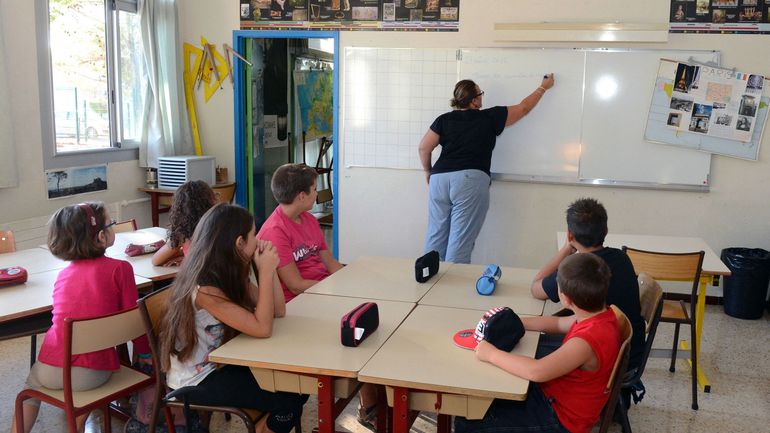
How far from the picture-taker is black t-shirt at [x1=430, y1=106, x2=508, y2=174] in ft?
16.8

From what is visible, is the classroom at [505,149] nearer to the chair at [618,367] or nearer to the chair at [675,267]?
the chair at [675,267]

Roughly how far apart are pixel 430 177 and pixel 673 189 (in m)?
1.77

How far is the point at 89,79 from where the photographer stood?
18.6 feet

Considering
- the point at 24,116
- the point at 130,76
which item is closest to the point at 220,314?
the point at 24,116

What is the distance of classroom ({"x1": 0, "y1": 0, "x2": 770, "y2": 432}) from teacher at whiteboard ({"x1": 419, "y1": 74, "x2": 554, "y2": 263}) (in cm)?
46

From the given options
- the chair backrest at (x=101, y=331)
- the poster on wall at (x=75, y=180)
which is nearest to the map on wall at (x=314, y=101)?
the poster on wall at (x=75, y=180)

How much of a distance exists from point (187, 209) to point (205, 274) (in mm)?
892

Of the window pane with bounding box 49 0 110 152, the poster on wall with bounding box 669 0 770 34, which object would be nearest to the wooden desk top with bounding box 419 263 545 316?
the poster on wall with bounding box 669 0 770 34

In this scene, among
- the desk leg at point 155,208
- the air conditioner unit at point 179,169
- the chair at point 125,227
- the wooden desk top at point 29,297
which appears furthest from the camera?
the desk leg at point 155,208

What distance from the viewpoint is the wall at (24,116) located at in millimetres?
4906

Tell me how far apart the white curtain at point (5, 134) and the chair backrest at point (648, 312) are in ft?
13.2

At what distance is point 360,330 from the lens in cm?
237

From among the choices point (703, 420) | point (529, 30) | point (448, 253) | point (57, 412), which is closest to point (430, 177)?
point (448, 253)

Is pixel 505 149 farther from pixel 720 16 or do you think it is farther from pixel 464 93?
pixel 720 16
